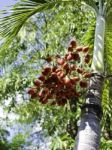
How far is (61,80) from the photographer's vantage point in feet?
13.5

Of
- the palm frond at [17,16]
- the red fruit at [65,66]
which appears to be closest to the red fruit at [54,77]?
the red fruit at [65,66]

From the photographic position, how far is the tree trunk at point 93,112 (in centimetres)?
385

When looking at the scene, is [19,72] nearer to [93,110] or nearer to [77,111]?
[77,111]

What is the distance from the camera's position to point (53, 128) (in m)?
11.7

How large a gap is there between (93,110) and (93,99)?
0.41 ft

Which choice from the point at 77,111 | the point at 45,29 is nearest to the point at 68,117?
the point at 77,111

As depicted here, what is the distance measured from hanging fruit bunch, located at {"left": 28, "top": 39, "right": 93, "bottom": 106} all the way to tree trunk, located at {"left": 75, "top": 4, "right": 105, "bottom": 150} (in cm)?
11

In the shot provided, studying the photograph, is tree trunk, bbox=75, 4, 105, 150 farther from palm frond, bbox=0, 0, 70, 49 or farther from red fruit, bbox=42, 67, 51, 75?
palm frond, bbox=0, 0, 70, 49

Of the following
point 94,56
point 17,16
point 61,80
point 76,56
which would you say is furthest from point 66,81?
point 17,16

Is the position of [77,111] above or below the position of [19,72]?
below

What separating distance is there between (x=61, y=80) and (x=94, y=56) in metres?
0.52

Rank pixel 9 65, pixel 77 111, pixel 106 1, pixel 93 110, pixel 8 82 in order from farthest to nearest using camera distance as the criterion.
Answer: pixel 9 65 < pixel 8 82 < pixel 77 111 < pixel 106 1 < pixel 93 110

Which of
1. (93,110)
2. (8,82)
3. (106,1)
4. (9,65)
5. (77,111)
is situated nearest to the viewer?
(93,110)

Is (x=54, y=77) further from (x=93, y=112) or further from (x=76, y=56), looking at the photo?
(x=93, y=112)
